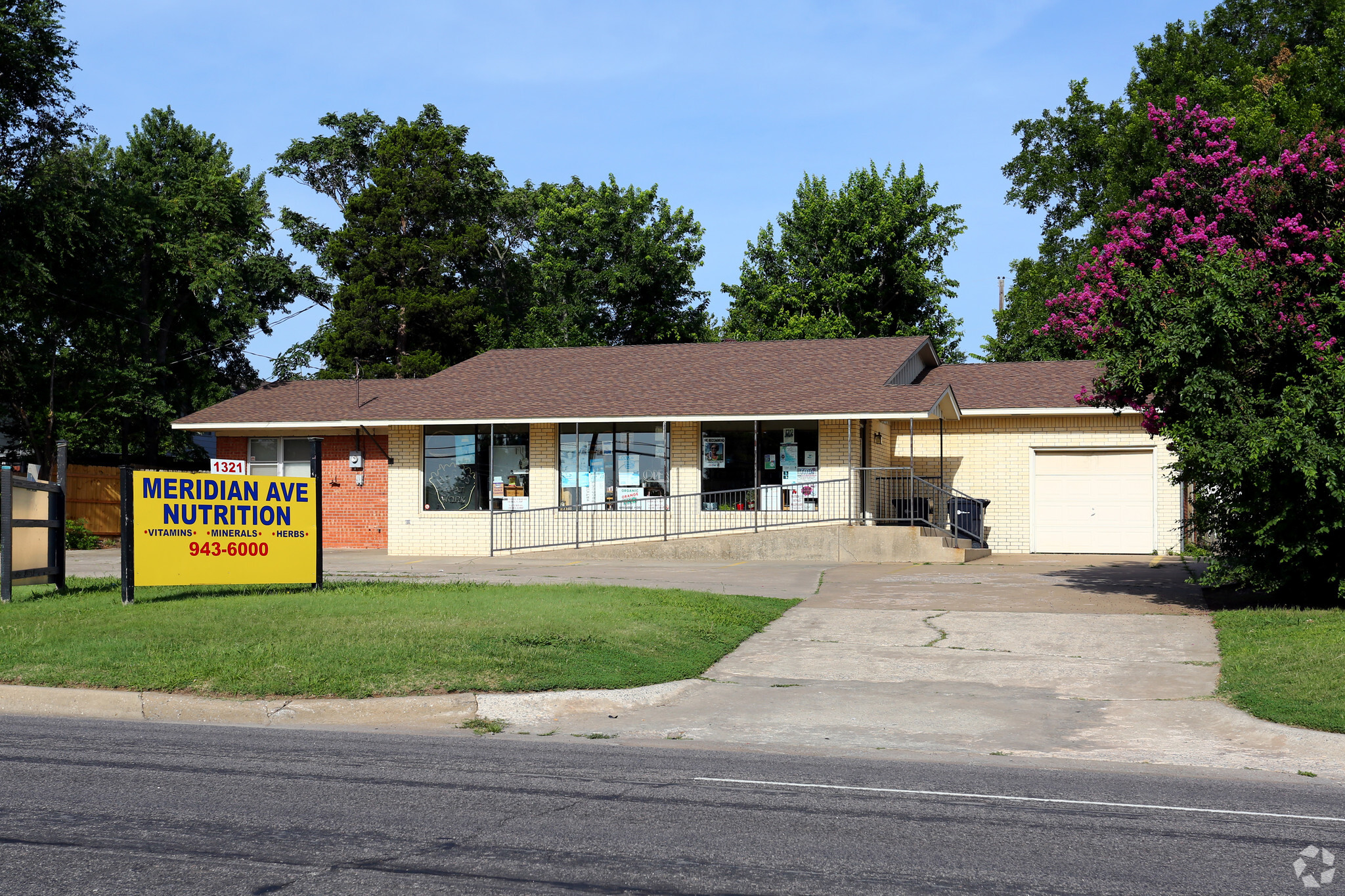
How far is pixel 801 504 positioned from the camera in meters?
25.1

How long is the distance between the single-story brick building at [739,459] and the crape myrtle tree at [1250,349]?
863 centimetres

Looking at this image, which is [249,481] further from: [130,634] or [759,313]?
[759,313]

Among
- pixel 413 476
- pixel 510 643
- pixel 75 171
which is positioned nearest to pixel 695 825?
pixel 510 643

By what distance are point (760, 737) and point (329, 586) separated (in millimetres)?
9024

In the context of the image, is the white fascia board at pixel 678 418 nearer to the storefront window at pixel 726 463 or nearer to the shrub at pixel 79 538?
the storefront window at pixel 726 463

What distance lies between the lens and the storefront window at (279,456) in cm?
2961

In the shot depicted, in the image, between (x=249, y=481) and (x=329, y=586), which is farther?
(x=329, y=586)

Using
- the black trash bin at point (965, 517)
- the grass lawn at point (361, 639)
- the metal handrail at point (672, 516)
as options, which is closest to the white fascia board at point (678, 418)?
the metal handrail at point (672, 516)

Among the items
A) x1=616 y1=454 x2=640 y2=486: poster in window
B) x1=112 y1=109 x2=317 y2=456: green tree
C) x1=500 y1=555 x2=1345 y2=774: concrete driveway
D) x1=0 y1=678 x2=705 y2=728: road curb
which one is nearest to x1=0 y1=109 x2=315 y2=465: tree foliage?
x1=112 y1=109 x2=317 y2=456: green tree

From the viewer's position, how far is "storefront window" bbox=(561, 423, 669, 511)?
26.2 metres

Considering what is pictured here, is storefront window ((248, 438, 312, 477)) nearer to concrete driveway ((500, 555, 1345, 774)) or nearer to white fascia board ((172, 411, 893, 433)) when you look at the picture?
white fascia board ((172, 411, 893, 433))

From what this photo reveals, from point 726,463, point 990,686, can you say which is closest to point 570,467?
point 726,463

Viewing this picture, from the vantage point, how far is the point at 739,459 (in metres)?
25.8

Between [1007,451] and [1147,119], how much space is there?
9001mm
